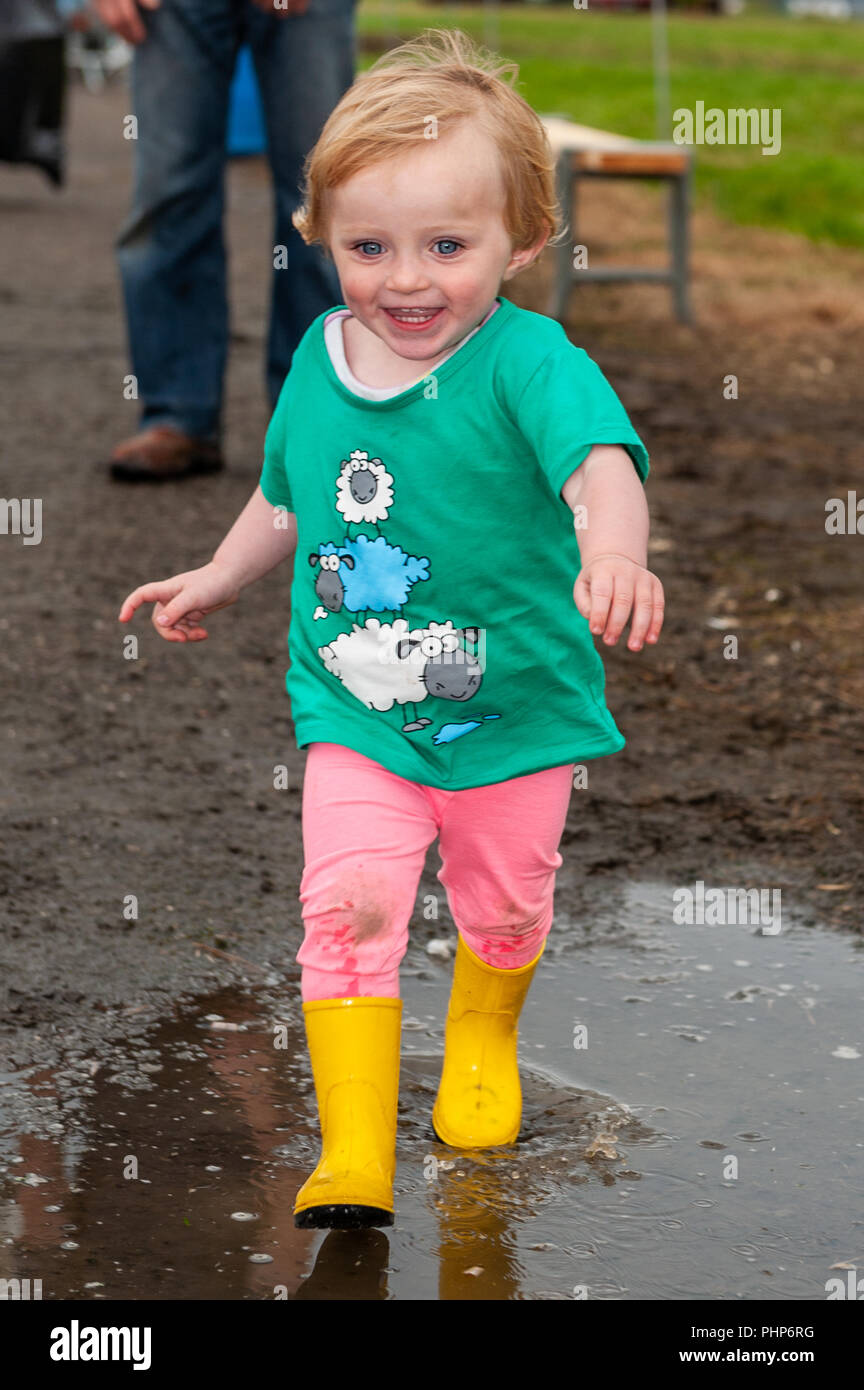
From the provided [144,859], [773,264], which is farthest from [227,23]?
[773,264]

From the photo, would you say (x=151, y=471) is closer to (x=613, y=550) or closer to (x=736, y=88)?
(x=613, y=550)

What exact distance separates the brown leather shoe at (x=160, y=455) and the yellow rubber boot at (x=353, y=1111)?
365 cm

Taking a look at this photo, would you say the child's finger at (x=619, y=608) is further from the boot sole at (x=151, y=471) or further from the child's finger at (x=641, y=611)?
the boot sole at (x=151, y=471)

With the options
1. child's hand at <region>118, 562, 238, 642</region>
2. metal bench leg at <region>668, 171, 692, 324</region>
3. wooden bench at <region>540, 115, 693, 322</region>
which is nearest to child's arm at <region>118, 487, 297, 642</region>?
child's hand at <region>118, 562, 238, 642</region>

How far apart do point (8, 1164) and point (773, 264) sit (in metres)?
8.72

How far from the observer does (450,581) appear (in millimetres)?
2311

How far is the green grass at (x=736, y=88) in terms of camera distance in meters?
12.4

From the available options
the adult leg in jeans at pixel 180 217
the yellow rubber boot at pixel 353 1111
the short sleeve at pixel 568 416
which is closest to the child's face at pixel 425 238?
the short sleeve at pixel 568 416

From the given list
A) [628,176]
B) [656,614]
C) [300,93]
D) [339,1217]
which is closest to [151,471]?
[300,93]

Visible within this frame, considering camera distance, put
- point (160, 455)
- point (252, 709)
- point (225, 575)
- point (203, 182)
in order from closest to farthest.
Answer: point (225, 575) → point (252, 709) → point (203, 182) → point (160, 455)

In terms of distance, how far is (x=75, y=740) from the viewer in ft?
12.8

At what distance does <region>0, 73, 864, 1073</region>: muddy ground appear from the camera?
3.16m

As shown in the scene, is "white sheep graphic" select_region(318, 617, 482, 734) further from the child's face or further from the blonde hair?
the blonde hair

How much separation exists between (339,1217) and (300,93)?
12.2 ft
